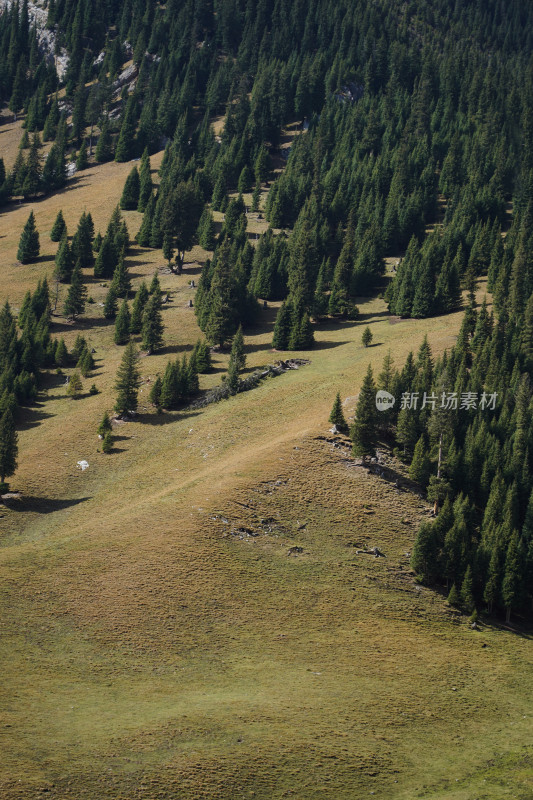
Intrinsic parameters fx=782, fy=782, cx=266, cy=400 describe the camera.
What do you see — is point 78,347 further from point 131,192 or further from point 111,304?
point 131,192

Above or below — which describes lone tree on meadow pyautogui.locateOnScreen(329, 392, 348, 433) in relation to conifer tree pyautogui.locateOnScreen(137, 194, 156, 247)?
below

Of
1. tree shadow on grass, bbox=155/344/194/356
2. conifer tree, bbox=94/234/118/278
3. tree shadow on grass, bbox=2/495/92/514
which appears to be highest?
conifer tree, bbox=94/234/118/278

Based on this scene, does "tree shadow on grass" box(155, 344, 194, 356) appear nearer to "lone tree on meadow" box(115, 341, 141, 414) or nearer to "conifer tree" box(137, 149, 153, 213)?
"lone tree on meadow" box(115, 341, 141, 414)

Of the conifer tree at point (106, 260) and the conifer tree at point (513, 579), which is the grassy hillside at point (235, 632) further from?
the conifer tree at point (106, 260)

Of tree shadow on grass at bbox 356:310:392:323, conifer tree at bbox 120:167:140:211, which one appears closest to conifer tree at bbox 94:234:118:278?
conifer tree at bbox 120:167:140:211

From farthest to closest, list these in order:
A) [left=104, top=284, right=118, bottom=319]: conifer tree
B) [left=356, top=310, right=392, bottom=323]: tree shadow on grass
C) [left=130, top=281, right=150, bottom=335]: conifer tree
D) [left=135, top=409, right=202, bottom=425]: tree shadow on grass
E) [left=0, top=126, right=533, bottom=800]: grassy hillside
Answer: [left=104, top=284, right=118, bottom=319]: conifer tree < [left=356, top=310, right=392, bottom=323]: tree shadow on grass < [left=130, top=281, right=150, bottom=335]: conifer tree < [left=135, top=409, right=202, bottom=425]: tree shadow on grass < [left=0, top=126, right=533, bottom=800]: grassy hillside

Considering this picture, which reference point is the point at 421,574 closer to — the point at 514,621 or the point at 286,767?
the point at 514,621

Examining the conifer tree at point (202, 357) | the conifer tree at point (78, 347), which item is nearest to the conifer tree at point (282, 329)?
the conifer tree at point (202, 357)

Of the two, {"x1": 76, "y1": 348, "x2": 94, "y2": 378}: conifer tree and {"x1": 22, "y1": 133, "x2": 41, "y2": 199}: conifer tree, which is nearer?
{"x1": 76, "y1": 348, "x2": 94, "y2": 378}: conifer tree

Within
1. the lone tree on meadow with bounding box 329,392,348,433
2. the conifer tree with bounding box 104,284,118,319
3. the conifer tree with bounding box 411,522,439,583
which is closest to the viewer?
the conifer tree with bounding box 411,522,439,583
